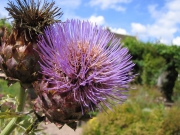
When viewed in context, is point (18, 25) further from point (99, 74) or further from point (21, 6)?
point (99, 74)

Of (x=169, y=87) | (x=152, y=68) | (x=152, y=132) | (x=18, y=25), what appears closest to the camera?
(x=18, y=25)

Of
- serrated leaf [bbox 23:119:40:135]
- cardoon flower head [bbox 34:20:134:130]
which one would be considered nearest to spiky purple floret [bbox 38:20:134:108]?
cardoon flower head [bbox 34:20:134:130]

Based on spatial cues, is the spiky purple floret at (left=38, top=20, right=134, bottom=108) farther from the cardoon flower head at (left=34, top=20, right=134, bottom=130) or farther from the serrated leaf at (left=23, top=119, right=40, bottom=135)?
the serrated leaf at (left=23, top=119, right=40, bottom=135)

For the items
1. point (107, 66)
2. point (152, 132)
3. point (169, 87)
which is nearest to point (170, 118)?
point (152, 132)

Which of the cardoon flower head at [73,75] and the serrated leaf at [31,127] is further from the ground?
the cardoon flower head at [73,75]

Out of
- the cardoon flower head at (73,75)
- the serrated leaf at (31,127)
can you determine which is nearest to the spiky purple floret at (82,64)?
the cardoon flower head at (73,75)

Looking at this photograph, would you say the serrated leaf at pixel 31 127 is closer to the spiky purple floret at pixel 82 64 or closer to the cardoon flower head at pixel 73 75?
the cardoon flower head at pixel 73 75

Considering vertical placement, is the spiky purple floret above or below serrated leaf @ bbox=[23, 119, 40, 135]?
above

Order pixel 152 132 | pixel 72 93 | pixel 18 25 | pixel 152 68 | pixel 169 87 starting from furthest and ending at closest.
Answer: pixel 152 68, pixel 169 87, pixel 152 132, pixel 18 25, pixel 72 93

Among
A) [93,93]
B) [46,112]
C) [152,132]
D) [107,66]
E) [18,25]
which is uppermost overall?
[18,25]
